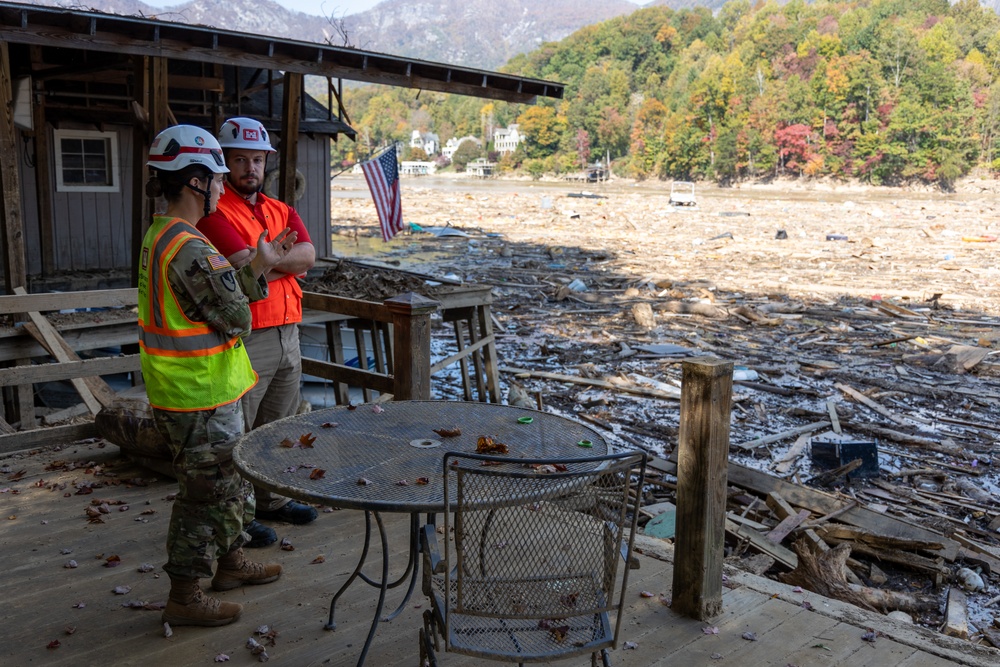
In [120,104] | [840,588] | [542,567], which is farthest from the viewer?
[120,104]

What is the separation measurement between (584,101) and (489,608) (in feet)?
427

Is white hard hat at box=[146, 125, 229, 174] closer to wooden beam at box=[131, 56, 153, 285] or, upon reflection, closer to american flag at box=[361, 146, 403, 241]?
wooden beam at box=[131, 56, 153, 285]

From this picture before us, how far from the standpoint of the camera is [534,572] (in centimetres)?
301

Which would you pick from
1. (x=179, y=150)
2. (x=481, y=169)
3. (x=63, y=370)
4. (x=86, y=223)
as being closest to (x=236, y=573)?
(x=179, y=150)

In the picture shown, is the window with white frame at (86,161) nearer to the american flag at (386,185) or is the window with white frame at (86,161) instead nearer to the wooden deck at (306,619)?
the american flag at (386,185)

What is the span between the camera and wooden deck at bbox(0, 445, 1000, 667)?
11.6 feet

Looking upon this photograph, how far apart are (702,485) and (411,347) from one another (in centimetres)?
229

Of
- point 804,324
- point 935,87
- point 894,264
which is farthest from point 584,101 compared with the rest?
point 804,324

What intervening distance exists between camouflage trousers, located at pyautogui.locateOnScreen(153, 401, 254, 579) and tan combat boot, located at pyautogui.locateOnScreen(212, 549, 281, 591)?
422 mm

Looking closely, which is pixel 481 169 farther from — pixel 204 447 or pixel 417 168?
pixel 204 447

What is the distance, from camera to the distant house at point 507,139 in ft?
451

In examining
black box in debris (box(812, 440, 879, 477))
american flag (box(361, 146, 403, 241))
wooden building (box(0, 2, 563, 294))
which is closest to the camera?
black box in debris (box(812, 440, 879, 477))

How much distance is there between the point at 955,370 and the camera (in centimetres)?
1284

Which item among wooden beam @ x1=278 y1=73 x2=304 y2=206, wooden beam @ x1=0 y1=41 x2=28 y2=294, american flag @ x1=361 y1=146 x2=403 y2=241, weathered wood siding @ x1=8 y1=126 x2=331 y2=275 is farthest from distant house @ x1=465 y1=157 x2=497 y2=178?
wooden beam @ x1=0 y1=41 x2=28 y2=294
